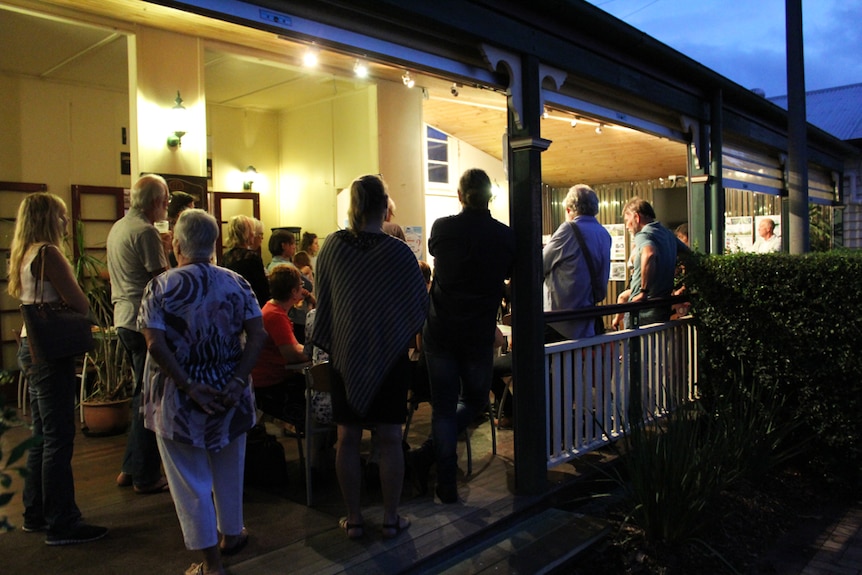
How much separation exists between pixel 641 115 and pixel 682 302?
1557 mm

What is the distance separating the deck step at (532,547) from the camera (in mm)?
3363

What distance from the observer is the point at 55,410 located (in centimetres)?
335

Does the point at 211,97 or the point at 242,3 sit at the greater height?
the point at 211,97

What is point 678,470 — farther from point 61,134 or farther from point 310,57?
point 61,134

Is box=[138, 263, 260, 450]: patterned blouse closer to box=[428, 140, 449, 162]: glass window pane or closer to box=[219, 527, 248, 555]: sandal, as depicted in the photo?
box=[219, 527, 248, 555]: sandal

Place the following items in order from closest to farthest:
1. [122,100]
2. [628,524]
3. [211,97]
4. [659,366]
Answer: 1. [628,524]
2. [659,366]
3. [122,100]
4. [211,97]

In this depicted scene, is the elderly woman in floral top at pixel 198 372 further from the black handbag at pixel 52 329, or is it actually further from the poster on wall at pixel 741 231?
the poster on wall at pixel 741 231

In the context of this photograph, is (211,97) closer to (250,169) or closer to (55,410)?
(250,169)

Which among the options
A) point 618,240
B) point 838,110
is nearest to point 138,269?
point 618,240

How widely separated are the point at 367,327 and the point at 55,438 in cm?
156

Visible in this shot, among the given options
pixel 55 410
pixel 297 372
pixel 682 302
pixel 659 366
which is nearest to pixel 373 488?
pixel 297 372

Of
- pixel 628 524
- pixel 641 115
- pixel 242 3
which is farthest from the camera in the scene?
pixel 641 115

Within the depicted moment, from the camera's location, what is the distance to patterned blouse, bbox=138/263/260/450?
285cm

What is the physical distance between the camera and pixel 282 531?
3.50m
